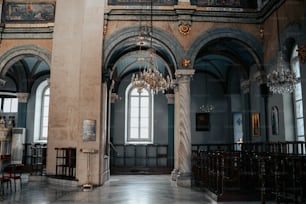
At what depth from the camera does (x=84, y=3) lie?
11617 mm

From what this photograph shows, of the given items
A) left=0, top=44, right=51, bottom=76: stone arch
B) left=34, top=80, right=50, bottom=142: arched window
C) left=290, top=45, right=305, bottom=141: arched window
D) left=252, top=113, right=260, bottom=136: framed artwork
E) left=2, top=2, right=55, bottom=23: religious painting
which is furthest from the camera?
left=34, top=80, right=50, bottom=142: arched window

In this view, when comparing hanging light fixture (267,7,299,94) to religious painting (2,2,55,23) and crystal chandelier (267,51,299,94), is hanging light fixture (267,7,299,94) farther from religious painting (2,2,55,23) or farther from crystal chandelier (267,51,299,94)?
religious painting (2,2,55,23)

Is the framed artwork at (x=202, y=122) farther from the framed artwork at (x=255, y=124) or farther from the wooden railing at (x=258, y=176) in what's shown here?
the wooden railing at (x=258, y=176)

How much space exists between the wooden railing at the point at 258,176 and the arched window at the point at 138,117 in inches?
333

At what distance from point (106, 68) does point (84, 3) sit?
2.61m

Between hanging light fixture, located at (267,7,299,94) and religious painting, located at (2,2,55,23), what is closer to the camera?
hanging light fixture, located at (267,7,299,94)

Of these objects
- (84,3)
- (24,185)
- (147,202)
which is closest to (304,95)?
(147,202)

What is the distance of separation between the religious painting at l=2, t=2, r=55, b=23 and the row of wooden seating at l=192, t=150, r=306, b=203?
8592 millimetres

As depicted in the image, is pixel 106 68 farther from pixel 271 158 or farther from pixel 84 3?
pixel 271 158

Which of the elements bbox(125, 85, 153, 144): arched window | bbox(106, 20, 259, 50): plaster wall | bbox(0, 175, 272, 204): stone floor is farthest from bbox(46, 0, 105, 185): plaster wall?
bbox(125, 85, 153, 144): arched window

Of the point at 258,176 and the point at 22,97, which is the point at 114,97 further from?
the point at 258,176

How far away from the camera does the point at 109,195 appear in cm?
875

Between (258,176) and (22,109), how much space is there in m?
13.4

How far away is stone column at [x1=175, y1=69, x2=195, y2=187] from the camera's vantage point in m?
11.0
